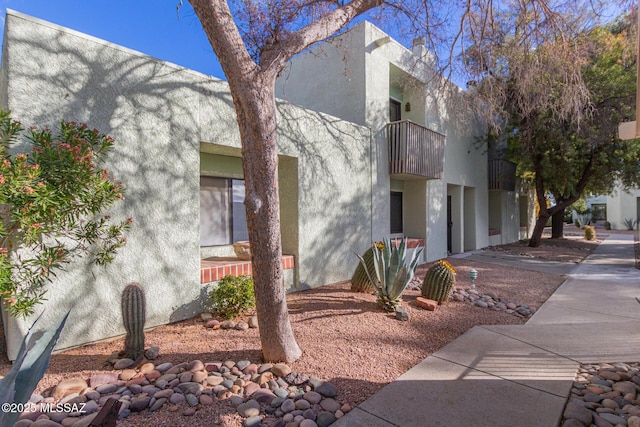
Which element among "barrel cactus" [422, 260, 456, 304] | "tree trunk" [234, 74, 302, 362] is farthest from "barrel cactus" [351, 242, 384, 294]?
"tree trunk" [234, 74, 302, 362]

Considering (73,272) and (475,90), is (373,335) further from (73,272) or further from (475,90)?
(475,90)

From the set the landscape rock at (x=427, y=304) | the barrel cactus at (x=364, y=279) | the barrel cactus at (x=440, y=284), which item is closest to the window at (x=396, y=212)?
the barrel cactus at (x=364, y=279)

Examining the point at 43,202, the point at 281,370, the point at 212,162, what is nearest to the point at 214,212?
the point at 212,162

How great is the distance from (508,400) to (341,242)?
4.94 meters

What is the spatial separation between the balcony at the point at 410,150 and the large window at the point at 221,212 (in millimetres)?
4397

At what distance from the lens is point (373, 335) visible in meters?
4.25

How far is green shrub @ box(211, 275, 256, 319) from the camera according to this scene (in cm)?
483

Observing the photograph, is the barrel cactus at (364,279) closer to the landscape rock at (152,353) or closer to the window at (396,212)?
the landscape rock at (152,353)

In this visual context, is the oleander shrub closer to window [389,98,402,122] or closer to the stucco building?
the stucco building

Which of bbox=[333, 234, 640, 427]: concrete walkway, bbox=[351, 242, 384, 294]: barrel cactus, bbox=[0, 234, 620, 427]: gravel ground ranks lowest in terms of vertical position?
bbox=[333, 234, 640, 427]: concrete walkway

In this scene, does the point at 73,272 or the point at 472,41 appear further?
the point at 472,41

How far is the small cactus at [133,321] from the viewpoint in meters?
3.39

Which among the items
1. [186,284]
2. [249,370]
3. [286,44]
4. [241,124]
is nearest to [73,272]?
[186,284]

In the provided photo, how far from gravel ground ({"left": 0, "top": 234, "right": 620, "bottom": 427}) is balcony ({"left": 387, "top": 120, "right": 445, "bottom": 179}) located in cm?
394
